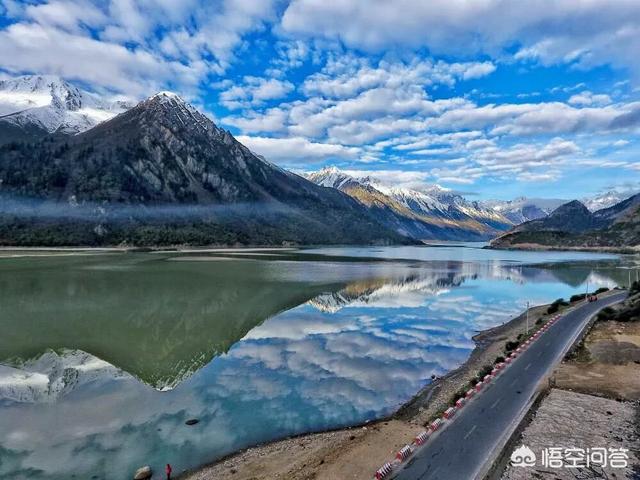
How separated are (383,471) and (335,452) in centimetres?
376

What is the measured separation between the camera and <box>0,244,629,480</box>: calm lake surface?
25.5 meters

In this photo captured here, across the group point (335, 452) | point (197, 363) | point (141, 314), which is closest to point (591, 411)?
point (335, 452)

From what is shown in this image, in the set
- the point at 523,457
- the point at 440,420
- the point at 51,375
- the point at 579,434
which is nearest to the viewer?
the point at 523,457

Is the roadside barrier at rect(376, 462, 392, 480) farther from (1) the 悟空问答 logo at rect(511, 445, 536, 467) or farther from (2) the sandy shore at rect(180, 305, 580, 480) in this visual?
(1) the 悟空问答 logo at rect(511, 445, 536, 467)

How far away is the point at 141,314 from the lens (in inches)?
2442

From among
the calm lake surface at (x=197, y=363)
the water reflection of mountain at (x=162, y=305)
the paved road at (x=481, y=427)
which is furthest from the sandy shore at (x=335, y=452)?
the water reflection of mountain at (x=162, y=305)

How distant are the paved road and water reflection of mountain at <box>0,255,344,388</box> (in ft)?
76.0

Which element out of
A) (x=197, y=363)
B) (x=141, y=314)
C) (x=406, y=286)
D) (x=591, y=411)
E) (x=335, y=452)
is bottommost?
(x=197, y=363)

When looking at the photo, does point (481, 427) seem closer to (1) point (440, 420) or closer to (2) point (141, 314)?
(1) point (440, 420)

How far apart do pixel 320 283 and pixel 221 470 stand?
261ft

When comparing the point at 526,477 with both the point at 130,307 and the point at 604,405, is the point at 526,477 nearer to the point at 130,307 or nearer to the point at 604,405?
the point at 604,405

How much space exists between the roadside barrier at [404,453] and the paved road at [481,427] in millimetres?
379

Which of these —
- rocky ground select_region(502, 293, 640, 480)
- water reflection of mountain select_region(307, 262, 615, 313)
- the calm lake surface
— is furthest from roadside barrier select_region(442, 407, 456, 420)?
water reflection of mountain select_region(307, 262, 615, 313)

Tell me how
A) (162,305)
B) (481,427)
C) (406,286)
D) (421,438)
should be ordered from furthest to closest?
(406,286), (162,305), (481,427), (421,438)
